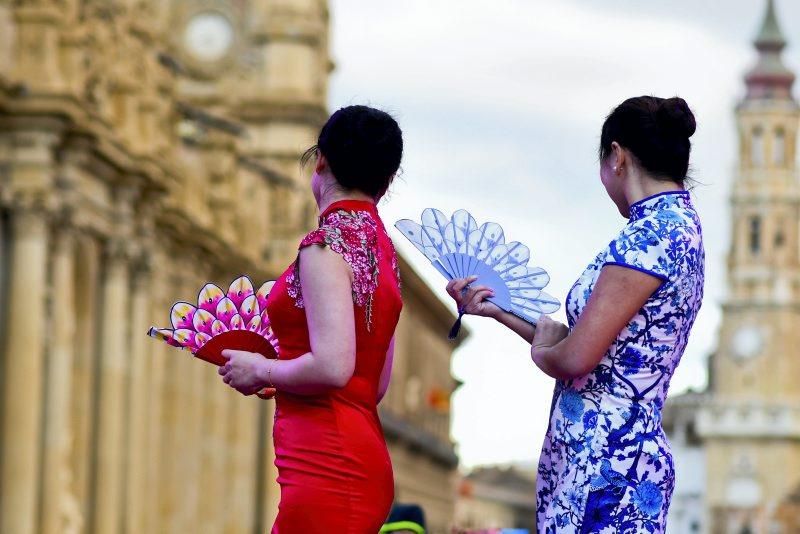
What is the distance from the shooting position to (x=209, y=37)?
68.3 meters

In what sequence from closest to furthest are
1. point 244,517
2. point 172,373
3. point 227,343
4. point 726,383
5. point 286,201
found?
point 227,343, point 172,373, point 244,517, point 286,201, point 726,383

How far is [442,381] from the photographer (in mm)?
116812

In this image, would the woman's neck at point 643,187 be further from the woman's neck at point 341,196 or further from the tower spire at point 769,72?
the tower spire at point 769,72

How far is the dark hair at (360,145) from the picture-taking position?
7746mm

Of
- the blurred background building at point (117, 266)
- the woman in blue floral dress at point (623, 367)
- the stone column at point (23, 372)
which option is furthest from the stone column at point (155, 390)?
the woman in blue floral dress at point (623, 367)

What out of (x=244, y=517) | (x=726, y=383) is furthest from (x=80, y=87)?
(x=726, y=383)

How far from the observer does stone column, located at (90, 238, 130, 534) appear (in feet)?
129

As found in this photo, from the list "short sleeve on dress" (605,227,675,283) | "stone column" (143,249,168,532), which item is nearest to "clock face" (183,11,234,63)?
"stone column" (143,249,168,532)

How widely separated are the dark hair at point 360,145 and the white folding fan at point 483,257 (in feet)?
0.64

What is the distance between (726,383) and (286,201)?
104m

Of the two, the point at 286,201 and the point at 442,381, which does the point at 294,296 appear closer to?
the point at 286,201

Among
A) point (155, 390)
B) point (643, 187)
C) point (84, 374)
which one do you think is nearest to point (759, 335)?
point (155, 390)

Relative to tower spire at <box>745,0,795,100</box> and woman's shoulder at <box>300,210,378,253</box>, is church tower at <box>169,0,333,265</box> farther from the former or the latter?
tower spire at <box>745,0,795,100</box>

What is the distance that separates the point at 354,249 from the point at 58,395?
2824 cm
